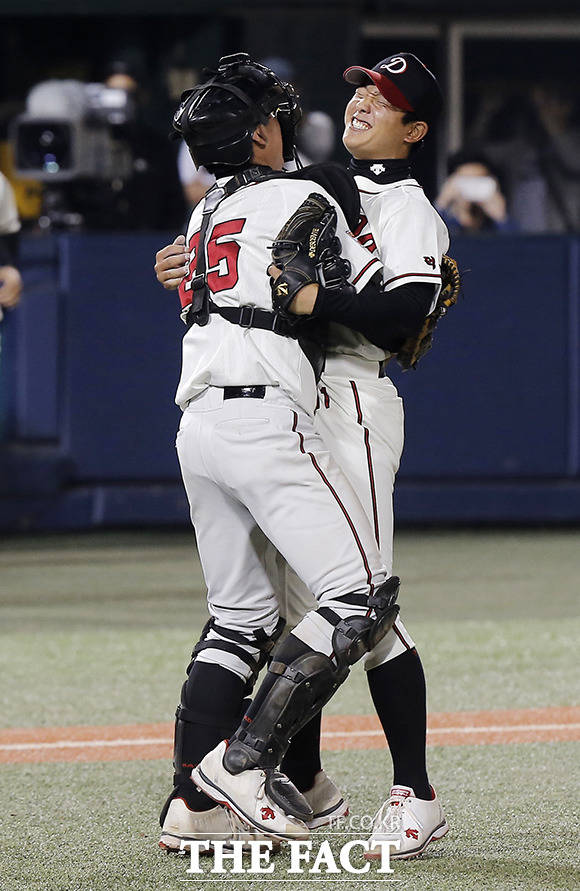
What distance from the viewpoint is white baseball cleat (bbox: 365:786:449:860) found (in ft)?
10.1

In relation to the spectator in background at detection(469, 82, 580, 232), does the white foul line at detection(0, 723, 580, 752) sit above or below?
below

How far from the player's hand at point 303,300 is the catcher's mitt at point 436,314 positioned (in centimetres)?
35

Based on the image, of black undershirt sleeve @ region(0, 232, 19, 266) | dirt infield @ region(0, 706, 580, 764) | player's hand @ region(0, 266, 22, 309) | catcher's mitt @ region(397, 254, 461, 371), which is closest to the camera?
catcher's mitt @ region(397, 254, 461, 371)

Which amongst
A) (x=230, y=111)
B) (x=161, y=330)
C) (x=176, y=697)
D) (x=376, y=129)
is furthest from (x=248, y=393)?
(x=161, y=330)

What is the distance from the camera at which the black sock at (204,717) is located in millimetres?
3115

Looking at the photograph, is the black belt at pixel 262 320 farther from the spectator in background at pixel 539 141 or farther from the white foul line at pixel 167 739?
the spectator in background at pixel 539 141

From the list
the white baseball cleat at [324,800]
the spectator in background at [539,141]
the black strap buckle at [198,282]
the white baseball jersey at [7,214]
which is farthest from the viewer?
the spectator in background at [539,141]

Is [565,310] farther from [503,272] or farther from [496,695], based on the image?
[496,695]

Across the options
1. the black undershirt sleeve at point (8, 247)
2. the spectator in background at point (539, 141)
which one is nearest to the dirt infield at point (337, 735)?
the black undershirt sleeve at point (8, 247)

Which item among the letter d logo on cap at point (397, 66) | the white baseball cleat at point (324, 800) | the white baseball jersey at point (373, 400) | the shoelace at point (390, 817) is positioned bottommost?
the white baseball cleat at point (324, 800)

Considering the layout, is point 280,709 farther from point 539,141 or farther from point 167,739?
point 539,141

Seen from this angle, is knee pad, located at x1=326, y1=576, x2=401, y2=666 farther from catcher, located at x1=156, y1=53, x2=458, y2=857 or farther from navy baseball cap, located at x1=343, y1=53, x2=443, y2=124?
navy baseball cap, located at x1=343, y1=53, x2=443, y2=124

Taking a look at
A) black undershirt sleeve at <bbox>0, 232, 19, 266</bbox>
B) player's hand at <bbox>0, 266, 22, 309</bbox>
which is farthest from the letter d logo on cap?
black undershirt sleeve at <bbox>0, 232, 19, 266</bbox>

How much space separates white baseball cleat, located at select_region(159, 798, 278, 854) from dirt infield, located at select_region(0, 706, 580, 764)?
97 centimetres
